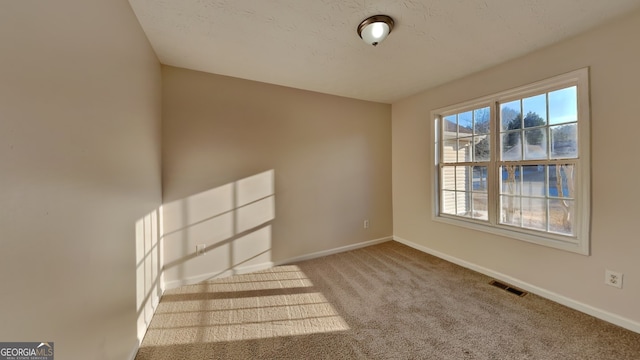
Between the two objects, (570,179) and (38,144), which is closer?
(38,144)

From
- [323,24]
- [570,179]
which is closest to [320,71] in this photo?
[323,24]

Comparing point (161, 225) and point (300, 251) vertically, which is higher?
point (161, 225)

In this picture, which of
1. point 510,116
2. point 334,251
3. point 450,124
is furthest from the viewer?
point 334,251

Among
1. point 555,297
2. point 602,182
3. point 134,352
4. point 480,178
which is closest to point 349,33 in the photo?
point 480,178

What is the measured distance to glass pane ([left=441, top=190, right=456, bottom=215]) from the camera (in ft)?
10.7

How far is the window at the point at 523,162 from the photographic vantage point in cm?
208

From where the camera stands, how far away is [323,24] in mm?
1847

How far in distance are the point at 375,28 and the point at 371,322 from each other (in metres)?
2.44

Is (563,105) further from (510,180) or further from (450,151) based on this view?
(450,151)

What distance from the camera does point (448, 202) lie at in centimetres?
331

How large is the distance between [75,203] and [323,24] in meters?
1.96

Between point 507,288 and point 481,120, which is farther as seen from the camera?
point 481,120

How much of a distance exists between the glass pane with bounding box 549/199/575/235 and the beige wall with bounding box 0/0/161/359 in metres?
3.62

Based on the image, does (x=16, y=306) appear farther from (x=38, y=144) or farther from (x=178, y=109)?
(x=178, y=109)
